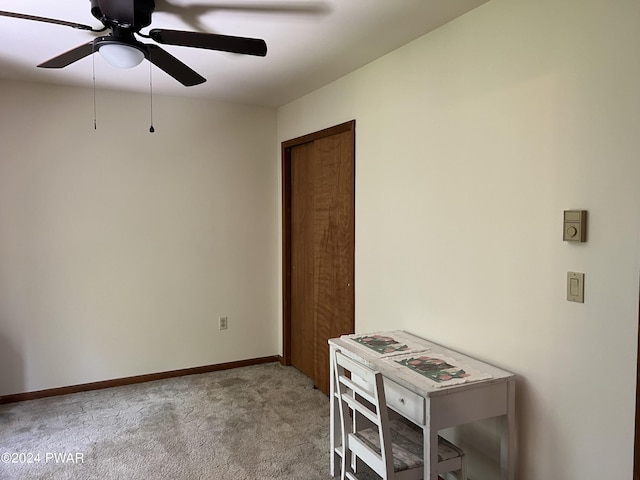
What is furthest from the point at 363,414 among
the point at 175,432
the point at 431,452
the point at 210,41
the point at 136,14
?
the point at 136,14

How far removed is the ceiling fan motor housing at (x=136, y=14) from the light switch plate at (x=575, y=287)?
1888mm

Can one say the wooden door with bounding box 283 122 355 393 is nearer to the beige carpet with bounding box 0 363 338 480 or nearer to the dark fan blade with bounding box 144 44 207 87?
the beige carpet with bounding box 0 363 338 480

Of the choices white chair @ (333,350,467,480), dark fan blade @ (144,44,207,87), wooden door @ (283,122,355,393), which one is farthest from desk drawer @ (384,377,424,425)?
dark fan blade @ (144,44,207,87)

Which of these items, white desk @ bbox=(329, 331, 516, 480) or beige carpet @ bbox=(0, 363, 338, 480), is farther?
beige carpet @ bbox=(0, 363, 338, 480)

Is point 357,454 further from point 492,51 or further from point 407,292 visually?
Result: point 492,51

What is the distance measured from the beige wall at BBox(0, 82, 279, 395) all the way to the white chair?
6.73ft

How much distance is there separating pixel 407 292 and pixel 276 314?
195 cm

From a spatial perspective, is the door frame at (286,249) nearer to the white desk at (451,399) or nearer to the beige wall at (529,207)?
the beige wall at (529,207)

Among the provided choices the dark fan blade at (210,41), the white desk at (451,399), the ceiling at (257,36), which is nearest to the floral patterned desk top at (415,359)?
the white desk at (451,399)

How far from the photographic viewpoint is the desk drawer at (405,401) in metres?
1.81

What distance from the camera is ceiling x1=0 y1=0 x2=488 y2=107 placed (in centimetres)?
207

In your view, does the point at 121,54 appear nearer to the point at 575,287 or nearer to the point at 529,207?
the point at 529,207

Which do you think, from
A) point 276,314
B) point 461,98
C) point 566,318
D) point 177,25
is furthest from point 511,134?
point 276,314

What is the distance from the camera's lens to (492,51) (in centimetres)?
201
